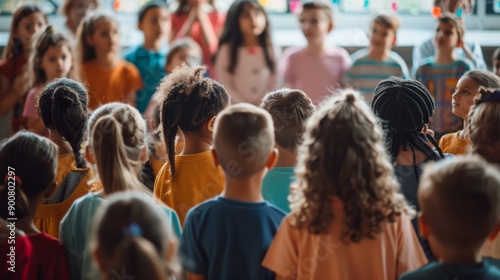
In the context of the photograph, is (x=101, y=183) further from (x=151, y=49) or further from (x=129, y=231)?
(x=151, y=49)

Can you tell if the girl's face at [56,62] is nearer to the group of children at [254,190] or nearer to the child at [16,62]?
the child at [16,62]

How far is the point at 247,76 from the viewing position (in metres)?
4.26

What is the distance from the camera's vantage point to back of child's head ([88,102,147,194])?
207 centimetres

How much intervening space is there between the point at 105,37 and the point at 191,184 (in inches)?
84.4

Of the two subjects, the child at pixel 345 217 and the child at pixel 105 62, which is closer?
the child at pixel 345 217

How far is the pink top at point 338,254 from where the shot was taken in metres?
1.88

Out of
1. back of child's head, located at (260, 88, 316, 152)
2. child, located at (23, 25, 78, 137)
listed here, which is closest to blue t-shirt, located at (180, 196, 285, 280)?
back of child's head, located at (260, 88, 316, 152)

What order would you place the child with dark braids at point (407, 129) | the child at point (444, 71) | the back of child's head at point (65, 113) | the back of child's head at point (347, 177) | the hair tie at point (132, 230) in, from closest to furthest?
the hair tie at point (132, 230), the back of child's head at point (347, 177), the child with dark braids at point (407, 129), the back of child's head at point (65, 113), the child at point (444, 71)

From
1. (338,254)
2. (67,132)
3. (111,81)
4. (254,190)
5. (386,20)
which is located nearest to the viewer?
(338,254)

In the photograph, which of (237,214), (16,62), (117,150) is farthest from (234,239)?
(16,62)

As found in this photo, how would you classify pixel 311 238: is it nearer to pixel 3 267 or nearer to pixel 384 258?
pixel 384 258

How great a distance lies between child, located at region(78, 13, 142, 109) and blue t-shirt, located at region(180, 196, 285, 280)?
2333 mm

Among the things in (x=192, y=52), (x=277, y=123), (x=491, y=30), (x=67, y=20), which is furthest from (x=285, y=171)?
(x=491, y=30)

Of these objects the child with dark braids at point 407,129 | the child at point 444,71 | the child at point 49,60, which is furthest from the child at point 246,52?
the child with dark braids at point 407,129
